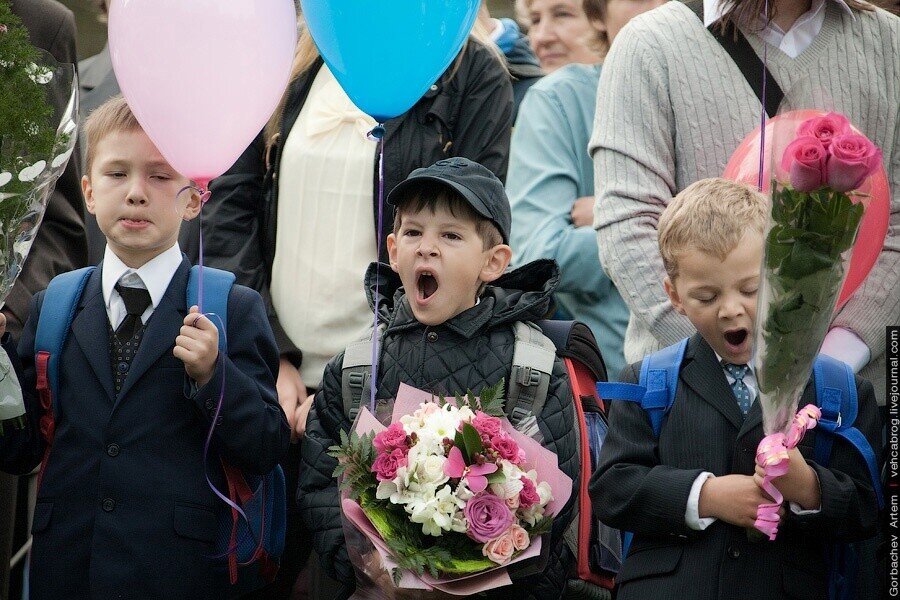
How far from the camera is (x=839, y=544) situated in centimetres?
334

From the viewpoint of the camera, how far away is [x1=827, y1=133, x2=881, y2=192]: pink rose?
289cm

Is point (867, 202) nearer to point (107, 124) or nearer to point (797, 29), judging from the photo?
point (797, 29)

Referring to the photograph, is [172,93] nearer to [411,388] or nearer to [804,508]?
[411,388]

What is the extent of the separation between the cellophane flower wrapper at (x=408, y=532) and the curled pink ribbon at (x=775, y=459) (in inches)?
23.4

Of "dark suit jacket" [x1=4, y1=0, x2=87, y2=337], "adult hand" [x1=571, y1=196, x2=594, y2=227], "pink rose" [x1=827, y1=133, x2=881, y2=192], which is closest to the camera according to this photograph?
"pink rose" [x1=827, y1=133, x2=881, y2=192]

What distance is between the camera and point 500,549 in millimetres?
3264

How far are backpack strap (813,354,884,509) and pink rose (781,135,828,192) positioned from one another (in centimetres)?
64

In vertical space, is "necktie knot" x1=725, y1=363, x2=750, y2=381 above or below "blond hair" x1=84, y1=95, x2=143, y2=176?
below

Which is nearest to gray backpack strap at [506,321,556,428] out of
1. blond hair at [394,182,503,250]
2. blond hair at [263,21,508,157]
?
blond hair at [394,182,503,250]

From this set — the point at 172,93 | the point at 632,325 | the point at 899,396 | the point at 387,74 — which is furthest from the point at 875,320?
the point at 172,93

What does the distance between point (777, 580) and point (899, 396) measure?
2.16 ft

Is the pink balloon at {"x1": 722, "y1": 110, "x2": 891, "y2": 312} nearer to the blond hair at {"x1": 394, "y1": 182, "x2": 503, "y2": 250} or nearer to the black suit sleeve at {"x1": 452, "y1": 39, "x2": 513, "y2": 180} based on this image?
the blond hair at {"x1": 394, "y1": 182, "x2": 503, "y2": 250}

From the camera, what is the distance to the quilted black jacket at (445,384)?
144 inches

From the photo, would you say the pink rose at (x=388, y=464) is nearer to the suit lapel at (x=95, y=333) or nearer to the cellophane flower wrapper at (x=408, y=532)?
the cellophane flower wrapper at (x=408, y=532)
